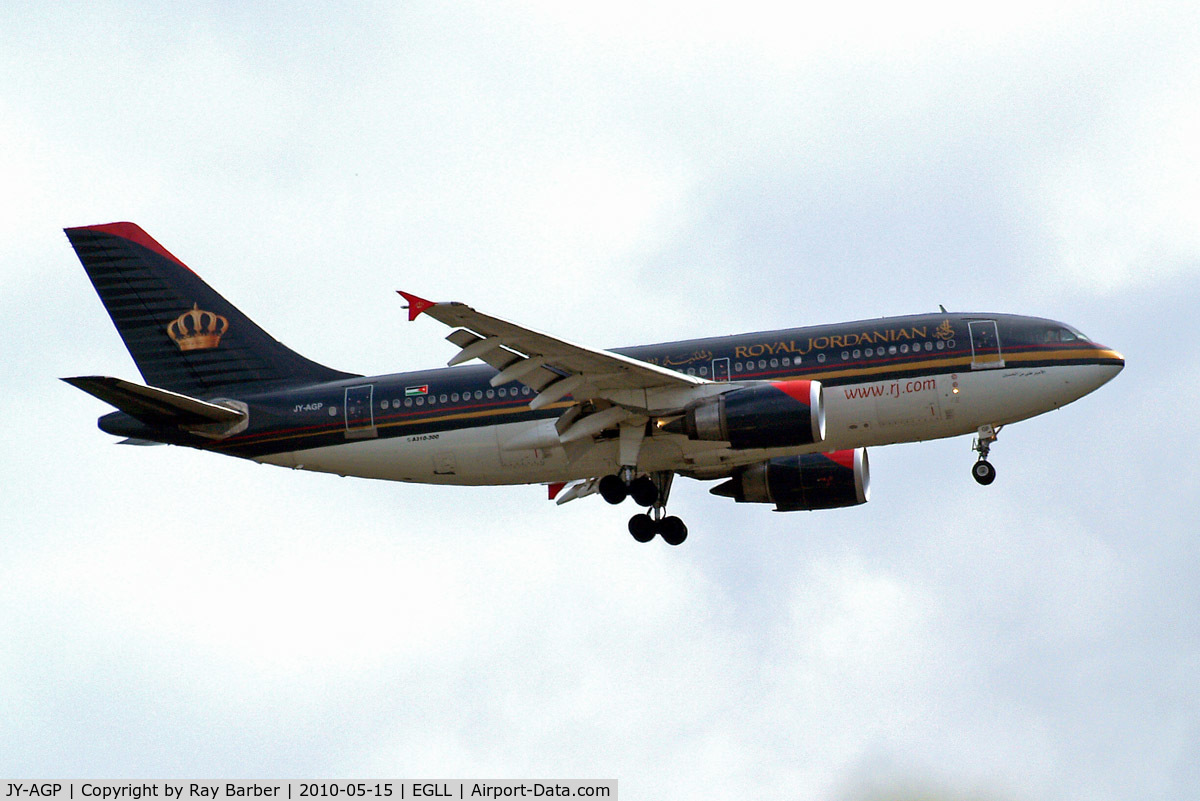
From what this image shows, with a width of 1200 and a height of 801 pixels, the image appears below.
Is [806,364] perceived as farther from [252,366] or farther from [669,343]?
[252,366]

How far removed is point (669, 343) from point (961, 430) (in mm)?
7314

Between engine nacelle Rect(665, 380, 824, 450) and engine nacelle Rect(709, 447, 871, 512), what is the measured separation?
Answer: 19.8 ft

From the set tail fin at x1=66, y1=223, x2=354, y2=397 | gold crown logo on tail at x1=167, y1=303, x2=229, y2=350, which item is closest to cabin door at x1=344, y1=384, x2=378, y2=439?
tail fin at x1=66, y1=223, x2=354, y2=397

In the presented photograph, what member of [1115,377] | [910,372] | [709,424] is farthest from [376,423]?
[1115,377]

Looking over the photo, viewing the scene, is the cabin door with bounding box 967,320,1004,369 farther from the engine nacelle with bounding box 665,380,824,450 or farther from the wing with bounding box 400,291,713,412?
the wing with bounding box 400,291,713,412

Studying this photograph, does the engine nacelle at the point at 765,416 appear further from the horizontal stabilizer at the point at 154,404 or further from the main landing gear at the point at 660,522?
the horizontal stabilizer at the point at 154,404

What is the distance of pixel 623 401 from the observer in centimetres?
3488

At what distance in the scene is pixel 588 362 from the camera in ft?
110

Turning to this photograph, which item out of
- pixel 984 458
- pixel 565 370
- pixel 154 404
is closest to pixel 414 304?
pixel 565 370

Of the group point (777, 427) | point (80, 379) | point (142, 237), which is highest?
point (142, 237)

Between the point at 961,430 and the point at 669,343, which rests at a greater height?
the point at 669,343

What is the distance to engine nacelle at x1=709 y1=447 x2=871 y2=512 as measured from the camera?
131ft

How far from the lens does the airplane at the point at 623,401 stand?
1344 inches

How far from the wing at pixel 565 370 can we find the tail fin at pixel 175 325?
24.4ft
